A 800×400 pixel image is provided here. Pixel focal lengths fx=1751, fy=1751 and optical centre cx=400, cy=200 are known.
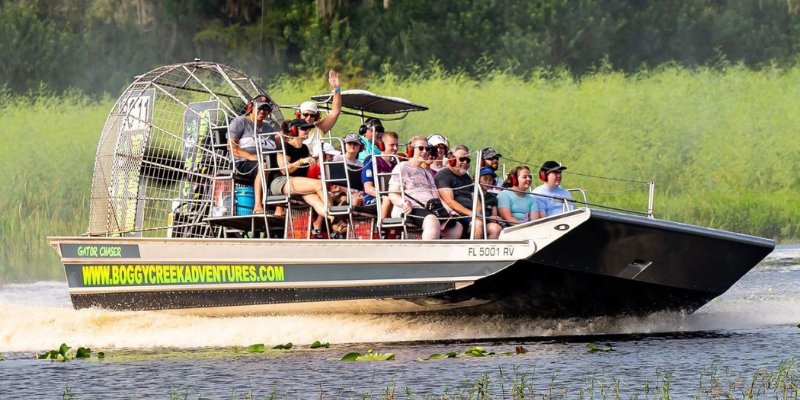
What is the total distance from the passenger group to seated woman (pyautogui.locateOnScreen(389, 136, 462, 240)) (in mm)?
10

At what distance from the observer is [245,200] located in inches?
787

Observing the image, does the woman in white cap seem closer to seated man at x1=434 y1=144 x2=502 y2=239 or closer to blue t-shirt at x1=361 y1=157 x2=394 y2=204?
blue t-shirt at x1=361 y1=157 x2=394 y2=204

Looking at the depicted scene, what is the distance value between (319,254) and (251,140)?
1.98 meters

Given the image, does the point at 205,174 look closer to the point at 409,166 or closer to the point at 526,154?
the point at 409,166

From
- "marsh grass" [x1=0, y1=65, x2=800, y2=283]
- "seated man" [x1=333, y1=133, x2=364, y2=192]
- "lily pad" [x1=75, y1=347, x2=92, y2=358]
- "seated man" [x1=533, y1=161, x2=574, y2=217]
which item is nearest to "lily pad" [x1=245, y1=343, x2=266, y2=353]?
"lily pad" [x1=75, y1=347, x2=92, y2=358]

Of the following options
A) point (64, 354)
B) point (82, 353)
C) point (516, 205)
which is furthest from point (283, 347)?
point (516, 205)

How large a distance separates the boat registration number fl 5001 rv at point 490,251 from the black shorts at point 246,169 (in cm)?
328

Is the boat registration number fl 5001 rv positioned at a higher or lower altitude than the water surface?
higher

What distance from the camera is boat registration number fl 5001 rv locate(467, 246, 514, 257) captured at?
17.5 metres

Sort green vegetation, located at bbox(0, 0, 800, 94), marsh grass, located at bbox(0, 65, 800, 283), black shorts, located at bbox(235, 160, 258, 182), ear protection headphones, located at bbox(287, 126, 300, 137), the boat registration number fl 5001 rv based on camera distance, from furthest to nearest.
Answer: green vegetation, located at bbox(0, 0, 800, 94)
marsh grass, located at bbox(0, 65, 800, 283)
black shorts, located at bbox(235, 160, 258, 182)
ear protection headphones, located at bbox(287, 126, 300, 137)
the boat registration number fl 5001 rv

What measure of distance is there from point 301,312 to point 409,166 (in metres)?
2.26

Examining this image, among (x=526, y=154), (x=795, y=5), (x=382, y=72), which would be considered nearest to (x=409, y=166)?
(x=526, y=154)

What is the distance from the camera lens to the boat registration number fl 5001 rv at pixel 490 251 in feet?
57.5

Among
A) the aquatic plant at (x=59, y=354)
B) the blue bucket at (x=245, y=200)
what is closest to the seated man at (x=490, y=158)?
the blue bucket at (x=245, y=200)
